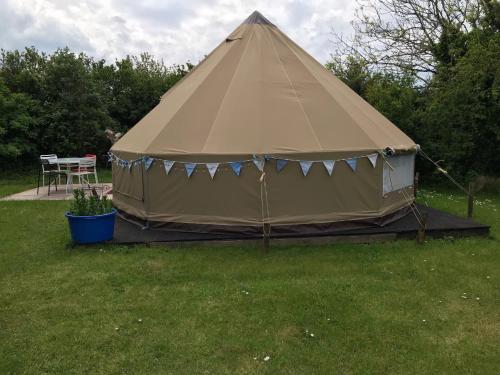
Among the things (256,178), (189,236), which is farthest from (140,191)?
(256,178)

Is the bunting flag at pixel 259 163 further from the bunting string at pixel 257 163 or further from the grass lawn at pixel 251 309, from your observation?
the grass lawn at pixel 251 309

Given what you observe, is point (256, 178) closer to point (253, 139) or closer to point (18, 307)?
point (253, 139)

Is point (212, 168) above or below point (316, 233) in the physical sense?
above

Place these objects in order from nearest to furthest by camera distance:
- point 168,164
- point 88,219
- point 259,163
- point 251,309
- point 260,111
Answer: point 251,309 → point 88,219 → point 259,163 → point 168,164 → point 260,111

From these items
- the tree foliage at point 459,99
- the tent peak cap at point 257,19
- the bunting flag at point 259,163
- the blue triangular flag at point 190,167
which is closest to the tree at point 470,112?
the tree foliage at point 459,99

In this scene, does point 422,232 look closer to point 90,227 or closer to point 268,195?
point 268,195

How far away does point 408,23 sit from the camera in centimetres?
1644

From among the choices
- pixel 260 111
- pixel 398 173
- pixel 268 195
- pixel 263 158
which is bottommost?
pixel 268 195

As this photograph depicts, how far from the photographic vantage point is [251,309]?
4.46 m

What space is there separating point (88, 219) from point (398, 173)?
5.23 meters

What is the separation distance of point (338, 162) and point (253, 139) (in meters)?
1.38

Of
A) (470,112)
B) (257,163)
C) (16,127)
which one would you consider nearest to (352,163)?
(257,163)

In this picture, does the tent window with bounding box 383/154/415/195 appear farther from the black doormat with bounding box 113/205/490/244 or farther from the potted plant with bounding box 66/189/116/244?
the potted plant with bounding box 66/189/116/244

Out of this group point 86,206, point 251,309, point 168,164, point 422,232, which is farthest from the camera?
point 168,164
